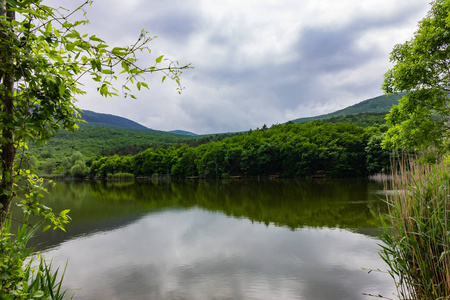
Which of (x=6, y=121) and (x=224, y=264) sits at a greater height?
(x=6, y=121)

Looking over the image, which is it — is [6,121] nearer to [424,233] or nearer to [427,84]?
[424,233]

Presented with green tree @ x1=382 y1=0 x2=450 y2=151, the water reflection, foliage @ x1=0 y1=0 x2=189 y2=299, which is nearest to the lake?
the water reflection

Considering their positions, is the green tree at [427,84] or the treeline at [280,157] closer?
the green tree at [427,84]

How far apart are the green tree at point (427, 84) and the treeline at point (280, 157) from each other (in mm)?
47240

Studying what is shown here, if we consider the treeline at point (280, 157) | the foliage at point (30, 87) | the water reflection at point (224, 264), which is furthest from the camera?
the treeline at point (280, 157)

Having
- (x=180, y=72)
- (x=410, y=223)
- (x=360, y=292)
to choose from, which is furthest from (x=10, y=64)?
(x=360, y=292)

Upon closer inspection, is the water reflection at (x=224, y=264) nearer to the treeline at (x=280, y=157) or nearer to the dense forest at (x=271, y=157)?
the dense forest at (x=271, y=157)

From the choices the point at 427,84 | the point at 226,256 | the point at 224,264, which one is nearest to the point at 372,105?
the point at 427,84

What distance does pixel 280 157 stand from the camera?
7162cm

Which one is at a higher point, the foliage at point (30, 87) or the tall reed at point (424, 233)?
the foliage at point (30, 87)

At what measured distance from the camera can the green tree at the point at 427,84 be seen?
9977mm

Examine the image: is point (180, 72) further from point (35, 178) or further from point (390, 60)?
point (390, 60)

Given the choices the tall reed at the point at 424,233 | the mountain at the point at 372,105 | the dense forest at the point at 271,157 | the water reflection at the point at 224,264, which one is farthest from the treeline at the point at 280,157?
the mountain at the point at 372,105

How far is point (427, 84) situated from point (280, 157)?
61590mm
